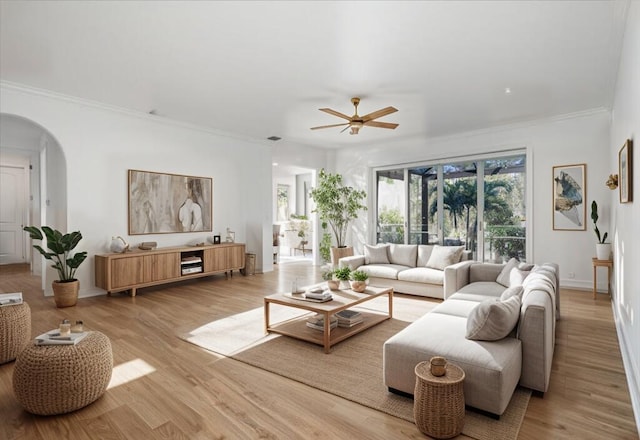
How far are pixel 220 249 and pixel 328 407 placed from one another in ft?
15.2

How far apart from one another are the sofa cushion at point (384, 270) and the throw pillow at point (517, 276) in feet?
5.92

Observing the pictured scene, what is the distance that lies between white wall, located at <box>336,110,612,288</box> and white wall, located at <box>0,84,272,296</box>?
4.66 meters

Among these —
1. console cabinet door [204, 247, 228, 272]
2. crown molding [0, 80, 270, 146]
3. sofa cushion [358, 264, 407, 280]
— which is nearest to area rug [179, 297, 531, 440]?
sofa cushion [358, 264, 407, 280]

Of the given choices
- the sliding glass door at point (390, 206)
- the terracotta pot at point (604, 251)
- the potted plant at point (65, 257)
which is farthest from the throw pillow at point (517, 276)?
the potted plant at point (65, 257)

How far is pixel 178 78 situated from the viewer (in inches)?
166

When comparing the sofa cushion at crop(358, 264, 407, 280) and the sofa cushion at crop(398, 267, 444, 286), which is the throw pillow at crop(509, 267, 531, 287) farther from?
the sofa cushion at crop(358, 264, 407, 280)

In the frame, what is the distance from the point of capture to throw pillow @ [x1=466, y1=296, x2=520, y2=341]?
2.29m

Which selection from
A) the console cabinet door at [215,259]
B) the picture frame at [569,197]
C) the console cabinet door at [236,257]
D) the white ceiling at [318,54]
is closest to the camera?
the white ceiling at [318,54]

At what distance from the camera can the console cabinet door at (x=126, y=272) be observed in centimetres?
504

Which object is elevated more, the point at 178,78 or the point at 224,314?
the point at 178,78

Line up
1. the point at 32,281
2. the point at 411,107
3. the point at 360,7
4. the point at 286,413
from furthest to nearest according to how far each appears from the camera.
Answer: the point at 32,281
the point at 411,107
the point at 360,7
the point at 286,413

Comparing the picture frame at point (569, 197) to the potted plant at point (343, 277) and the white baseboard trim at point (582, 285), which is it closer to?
the white baseboard trim at point (582, 285)

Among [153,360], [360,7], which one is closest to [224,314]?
[153,360]

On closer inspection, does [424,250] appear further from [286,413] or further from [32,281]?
[32,281]
